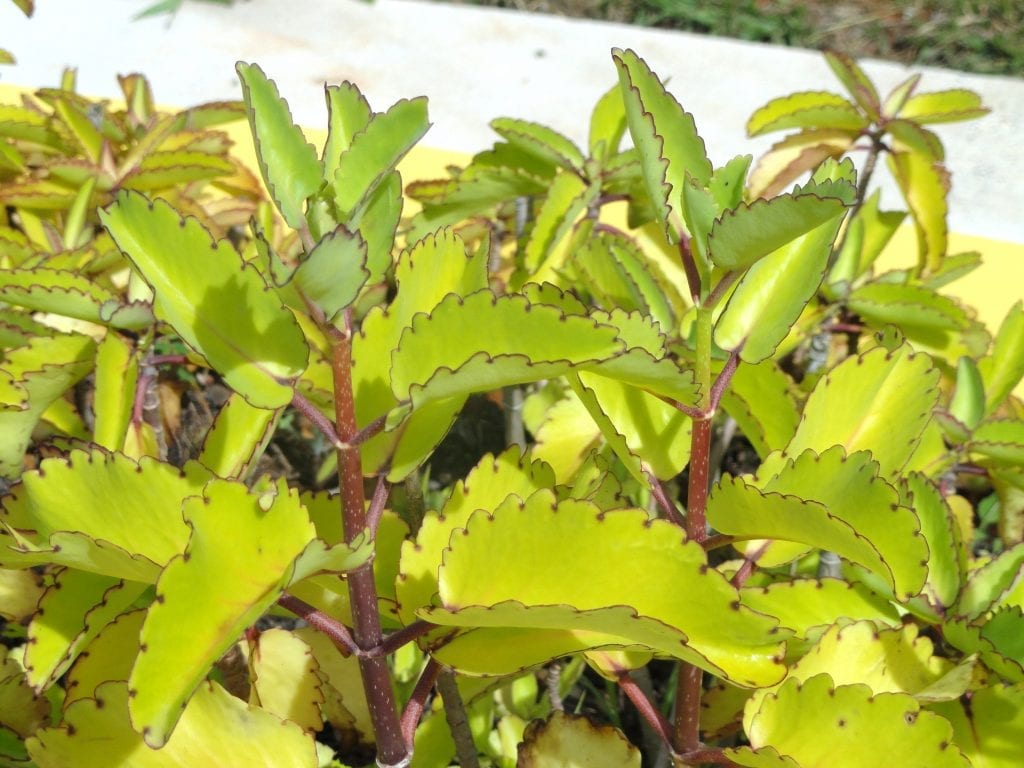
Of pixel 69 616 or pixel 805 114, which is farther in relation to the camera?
pixel 805 114

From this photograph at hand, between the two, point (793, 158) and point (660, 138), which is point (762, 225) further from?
point (793, 158)

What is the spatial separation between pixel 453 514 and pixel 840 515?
21 cm

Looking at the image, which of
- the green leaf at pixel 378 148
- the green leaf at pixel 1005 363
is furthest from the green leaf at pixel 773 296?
the green leaf at pixel 1005 363

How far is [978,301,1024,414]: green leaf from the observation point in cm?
97

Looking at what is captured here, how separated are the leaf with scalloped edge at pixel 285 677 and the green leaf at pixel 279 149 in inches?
13.0

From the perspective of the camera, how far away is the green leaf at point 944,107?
1070mm

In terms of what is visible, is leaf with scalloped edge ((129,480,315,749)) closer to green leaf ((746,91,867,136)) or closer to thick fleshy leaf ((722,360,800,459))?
thick fleshy leaf ((722,360,800,459))

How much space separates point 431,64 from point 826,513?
83.5 inches

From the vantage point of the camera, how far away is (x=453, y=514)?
0.62 m

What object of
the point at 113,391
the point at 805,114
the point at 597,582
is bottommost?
the point at 113,391

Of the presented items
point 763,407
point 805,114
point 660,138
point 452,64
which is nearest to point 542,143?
point 805,114

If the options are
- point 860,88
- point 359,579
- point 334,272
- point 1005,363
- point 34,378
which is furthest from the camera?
point 860,88

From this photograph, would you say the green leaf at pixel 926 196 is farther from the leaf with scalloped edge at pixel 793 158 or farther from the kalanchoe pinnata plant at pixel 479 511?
the kalanchoe pinnata plant at pixel 479 511

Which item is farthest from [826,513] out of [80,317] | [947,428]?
[80,317]
